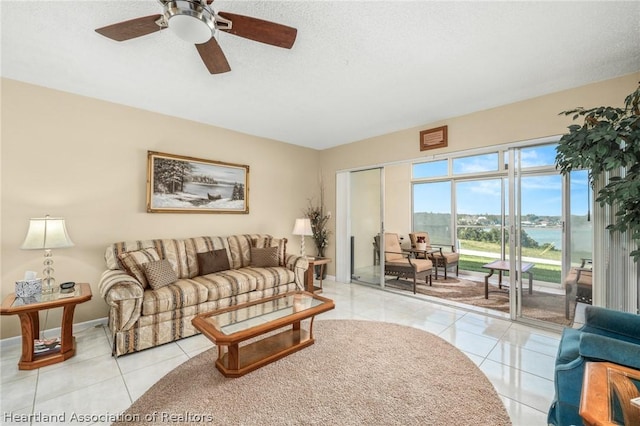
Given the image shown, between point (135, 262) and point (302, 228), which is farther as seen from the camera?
point (302, 228)

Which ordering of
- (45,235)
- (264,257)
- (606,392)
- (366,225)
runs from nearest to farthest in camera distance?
1. (606,392)
2. (45,235)
3. (264,257)
4. (366,225)

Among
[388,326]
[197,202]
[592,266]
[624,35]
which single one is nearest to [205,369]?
[388,326]

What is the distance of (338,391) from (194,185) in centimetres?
324

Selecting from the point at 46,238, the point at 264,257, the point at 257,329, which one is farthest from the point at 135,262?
the point at 257,329

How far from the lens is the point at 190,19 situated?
146 centimetres

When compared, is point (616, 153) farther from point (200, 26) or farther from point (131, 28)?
point (131, 28)

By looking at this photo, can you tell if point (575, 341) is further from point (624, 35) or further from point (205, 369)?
point (205, 369)

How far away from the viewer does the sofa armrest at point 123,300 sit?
2416mm

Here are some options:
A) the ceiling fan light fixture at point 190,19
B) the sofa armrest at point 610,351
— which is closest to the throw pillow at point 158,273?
the ceiling fan light fixture at point 190,19

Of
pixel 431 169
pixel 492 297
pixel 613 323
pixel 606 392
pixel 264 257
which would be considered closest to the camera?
pixel 606 392

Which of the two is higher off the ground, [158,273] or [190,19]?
[190,19]

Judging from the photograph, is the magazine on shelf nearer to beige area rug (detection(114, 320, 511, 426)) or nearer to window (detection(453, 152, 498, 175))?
beige area rug (detection(114, 320, 511, 426))

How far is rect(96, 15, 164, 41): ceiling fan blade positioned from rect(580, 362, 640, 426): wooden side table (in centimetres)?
276

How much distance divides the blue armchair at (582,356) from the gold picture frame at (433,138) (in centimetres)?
264
